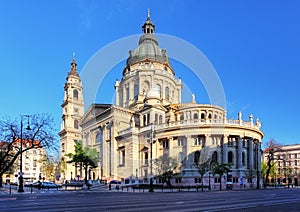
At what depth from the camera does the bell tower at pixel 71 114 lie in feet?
331

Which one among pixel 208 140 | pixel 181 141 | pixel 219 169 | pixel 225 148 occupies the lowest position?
pixel 219 169

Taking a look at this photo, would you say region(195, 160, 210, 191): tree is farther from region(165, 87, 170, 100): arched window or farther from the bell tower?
the bell tower

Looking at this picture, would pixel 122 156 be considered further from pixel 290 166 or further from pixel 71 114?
pixel 290 166

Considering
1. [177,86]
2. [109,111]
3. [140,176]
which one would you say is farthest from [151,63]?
[140,176]

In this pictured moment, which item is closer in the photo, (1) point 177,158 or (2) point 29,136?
(2) point 29,136

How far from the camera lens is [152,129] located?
2781 inches

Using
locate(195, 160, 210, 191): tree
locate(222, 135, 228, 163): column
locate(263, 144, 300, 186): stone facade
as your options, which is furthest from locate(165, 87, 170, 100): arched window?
locate(263, 144, 300, 186): stone facade

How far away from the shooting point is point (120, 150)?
→ 253 ft

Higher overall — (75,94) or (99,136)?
(75,94)

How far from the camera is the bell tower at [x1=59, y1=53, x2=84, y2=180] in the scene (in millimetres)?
101000

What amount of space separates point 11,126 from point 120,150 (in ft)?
117

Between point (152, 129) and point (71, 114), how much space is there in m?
41.0

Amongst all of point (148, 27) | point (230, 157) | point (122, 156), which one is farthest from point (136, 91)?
point (230, 157)

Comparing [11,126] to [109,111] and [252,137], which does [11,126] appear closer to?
[109,111]
